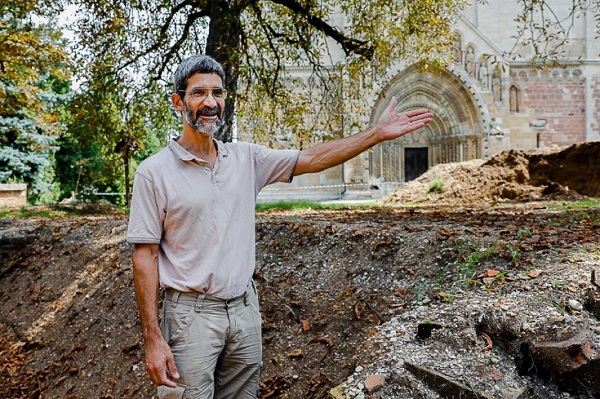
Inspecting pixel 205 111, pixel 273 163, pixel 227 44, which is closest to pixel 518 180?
pixel 227 44

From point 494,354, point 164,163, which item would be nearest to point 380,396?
point 494,354

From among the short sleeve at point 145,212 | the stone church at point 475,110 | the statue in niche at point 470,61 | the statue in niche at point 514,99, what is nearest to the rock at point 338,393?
the short sleeve at point 145,212

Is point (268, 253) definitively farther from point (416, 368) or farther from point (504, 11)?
point (504, 11)

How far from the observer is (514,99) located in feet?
72.5

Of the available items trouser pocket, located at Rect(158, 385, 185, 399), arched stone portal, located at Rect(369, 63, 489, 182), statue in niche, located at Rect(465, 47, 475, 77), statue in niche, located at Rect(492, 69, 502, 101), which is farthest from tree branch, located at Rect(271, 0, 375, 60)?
statue in niche, located at Rect(492, 69, 502, 101)

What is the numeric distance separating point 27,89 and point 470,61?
16197 millimetres

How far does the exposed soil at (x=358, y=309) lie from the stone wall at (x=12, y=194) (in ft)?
38.1

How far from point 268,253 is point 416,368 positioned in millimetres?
2866

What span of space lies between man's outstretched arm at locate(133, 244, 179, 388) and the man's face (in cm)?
59

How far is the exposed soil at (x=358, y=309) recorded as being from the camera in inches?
125

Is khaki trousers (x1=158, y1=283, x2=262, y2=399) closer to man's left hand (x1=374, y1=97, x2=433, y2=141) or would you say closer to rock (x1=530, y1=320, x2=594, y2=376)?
man's left hand (x1=374, y1=97, x2=433, y2=141)

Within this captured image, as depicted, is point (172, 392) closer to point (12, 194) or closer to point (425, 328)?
point (425, 328)

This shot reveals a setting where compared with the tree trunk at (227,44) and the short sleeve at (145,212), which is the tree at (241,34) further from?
the short sleeve at (145,212)

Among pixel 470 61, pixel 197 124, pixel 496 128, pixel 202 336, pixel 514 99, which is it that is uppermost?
pixel 470 61
